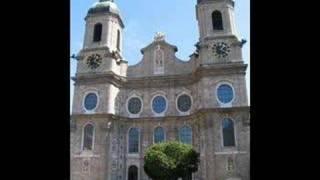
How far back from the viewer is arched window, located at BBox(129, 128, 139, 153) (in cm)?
3450

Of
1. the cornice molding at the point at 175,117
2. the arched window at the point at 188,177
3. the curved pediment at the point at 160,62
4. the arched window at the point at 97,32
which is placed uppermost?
A: the arched window at the point at 97,32

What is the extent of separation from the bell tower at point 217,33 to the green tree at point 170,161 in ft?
29.6

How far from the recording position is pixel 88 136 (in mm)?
34000

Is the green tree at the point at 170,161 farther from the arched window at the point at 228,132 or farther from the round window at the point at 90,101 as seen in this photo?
the round window at the point at 90,101

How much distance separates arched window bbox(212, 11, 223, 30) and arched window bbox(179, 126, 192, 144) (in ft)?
33.1

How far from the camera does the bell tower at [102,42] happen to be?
36844 mm

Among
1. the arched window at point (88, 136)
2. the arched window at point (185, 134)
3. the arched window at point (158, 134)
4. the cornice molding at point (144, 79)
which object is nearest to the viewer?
the arched window at point (88, 136)

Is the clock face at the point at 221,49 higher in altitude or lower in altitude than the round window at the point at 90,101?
higher

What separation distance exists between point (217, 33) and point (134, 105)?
10524 millimetres

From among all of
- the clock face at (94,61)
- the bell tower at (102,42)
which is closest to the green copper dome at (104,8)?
the bell tower at (102,42)

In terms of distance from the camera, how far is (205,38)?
35.2 m

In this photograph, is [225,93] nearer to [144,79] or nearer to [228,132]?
[228,132]

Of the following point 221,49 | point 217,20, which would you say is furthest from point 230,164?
point 217,20

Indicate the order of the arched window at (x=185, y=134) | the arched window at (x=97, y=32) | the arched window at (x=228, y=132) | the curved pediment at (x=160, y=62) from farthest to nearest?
1. the arched window at (x=97, y=32)
2. the curved pediment at (x=160, y=62)
3. the arched window at (x=185, y=134)
4. the arched window at (x=228, y=132)
